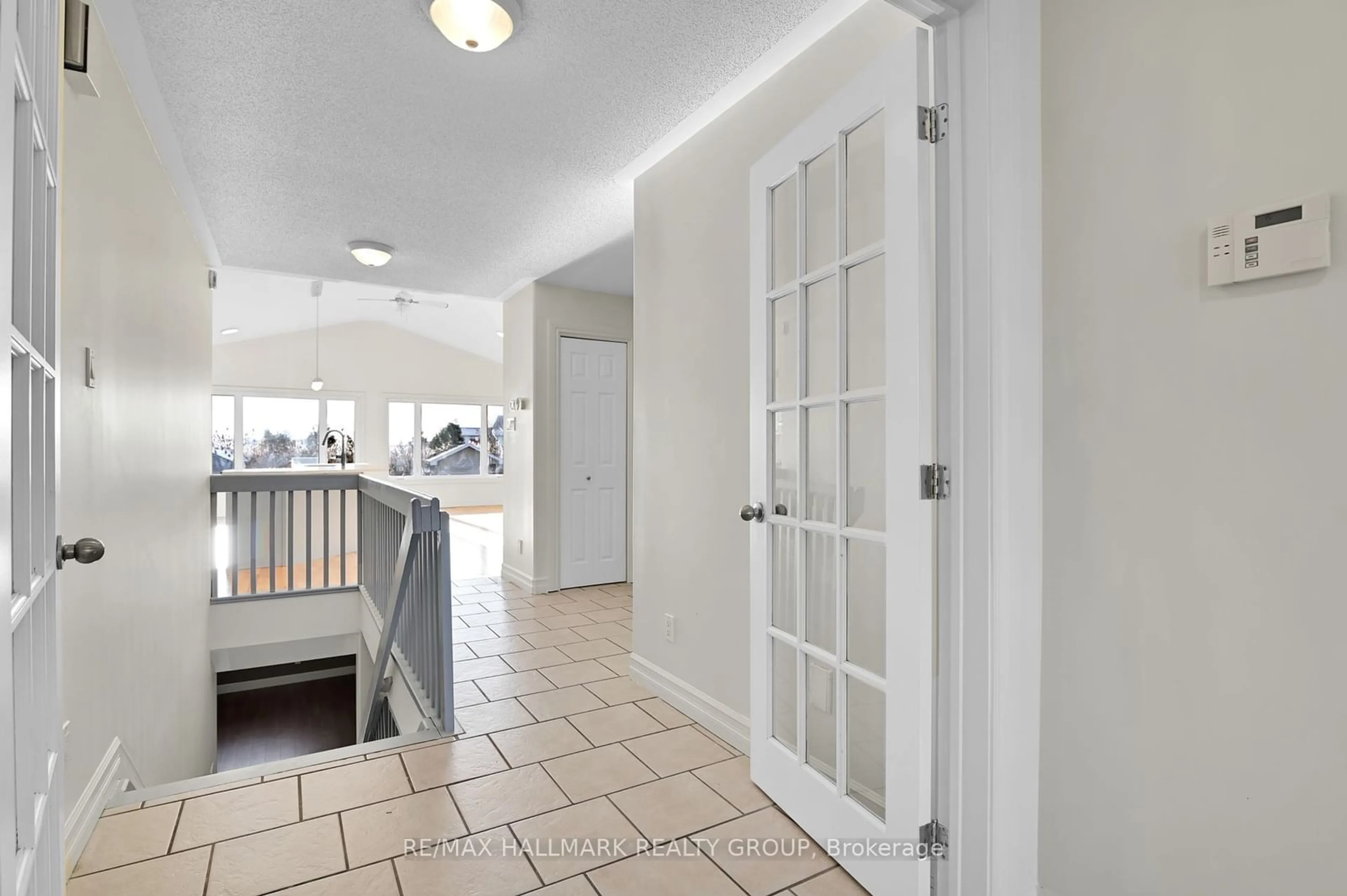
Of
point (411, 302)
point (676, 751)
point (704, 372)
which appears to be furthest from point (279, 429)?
point (676, 751)

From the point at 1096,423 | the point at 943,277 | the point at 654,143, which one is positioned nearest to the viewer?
the point at 1096,423

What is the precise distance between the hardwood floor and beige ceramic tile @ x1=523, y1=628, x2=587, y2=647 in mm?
2878

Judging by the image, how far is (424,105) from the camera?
2.59 metres

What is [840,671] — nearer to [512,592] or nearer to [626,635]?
[626,635]

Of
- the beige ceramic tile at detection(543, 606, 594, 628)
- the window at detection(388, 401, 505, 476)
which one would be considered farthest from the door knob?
the window at detection(388, 401, 505, 476)

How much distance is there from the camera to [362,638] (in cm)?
512

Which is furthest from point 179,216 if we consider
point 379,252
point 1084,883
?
point 1084,883

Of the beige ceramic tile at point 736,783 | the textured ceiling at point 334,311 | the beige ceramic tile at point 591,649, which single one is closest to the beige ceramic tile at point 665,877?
the beige ceramic tile at point 736,783

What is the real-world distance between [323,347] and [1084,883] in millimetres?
11214

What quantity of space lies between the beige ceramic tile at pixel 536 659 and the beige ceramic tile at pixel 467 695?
256mm

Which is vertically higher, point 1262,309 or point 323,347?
point 323,347

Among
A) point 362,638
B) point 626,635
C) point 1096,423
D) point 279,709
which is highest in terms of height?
point 1096,423

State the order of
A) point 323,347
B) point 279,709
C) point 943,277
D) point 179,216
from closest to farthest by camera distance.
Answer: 1. point 943,277
2. point 179,216
3. point 279,709
4. point 323,347

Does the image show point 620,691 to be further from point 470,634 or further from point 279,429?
point 279,429
